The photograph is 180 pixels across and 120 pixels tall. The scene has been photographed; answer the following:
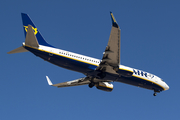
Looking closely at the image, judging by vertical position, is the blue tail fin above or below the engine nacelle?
above

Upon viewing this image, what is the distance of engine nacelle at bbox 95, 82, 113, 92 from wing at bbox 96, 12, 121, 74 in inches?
288

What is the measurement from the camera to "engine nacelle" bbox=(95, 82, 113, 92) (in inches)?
1583

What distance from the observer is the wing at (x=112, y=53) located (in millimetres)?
24203

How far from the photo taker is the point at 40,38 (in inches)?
1292

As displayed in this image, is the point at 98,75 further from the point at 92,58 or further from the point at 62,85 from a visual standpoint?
the point at 62,85

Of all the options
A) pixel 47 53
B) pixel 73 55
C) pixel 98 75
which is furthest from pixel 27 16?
pixel 98 75

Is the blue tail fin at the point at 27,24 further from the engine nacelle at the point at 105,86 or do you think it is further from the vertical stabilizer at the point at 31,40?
the engine nacelle at the point at 105,86

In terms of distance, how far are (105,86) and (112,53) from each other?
12.9 meters

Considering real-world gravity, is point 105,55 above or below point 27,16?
below

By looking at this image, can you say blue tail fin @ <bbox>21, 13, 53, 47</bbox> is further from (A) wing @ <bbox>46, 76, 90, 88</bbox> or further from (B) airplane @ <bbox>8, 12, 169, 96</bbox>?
(A) wing @ <bbox>46, 76, 90, 88</bbox>

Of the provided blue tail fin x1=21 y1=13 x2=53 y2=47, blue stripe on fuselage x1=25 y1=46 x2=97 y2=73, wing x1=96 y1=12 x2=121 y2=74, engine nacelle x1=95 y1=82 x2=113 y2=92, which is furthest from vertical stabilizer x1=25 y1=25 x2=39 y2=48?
engine nacelle x1=95 y1=82 x2=113 y2=92

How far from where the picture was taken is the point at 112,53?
28.7 metres

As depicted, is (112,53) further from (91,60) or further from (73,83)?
(73,83)

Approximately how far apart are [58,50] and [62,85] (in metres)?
11.6
